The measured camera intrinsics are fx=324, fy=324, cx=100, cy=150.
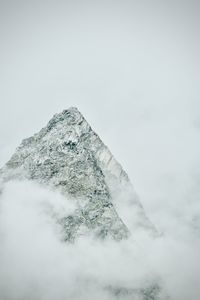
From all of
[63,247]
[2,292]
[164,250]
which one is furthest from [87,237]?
[164,250]

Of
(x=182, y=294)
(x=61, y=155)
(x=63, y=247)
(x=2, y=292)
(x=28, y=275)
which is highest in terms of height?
(x=61, y=155)

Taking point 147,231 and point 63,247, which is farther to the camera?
point 147,231

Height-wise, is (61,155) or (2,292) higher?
(61,155)

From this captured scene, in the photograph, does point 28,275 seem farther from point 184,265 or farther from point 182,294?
point 184,265

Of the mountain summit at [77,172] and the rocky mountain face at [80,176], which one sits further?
the mountain summit at [77,172]

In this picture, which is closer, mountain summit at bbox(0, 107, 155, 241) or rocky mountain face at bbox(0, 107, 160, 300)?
rocky mountain face at bbox(0, 107, 160, 300)

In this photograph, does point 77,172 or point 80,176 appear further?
point 77,172

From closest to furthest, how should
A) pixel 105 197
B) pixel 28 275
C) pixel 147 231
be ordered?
pixel 28 275, pixel 105 197, pixel 147 231

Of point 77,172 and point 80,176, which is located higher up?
point 77,172
